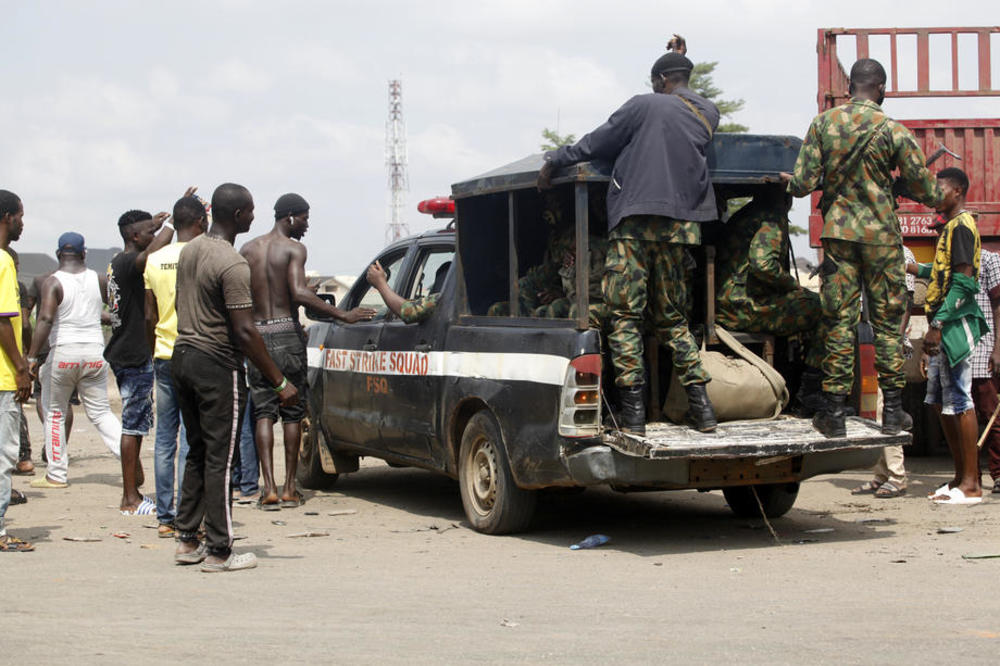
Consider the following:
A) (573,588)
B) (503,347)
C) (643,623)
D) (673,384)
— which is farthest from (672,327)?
(643,623)

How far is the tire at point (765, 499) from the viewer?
8031mm

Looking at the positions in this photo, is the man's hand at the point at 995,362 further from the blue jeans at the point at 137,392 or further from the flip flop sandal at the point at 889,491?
the blue jeans at the point at 137,392

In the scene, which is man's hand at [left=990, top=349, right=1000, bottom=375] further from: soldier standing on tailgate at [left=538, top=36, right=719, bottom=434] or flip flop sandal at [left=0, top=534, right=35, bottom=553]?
flip flop sandal at [left=0, top=534, right=35, bottom=553]

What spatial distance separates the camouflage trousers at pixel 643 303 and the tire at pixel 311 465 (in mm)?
3430

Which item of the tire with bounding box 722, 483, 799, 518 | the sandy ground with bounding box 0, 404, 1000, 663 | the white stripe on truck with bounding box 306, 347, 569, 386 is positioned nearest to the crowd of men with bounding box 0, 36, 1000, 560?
the white stripe on truck with bounding box 306, 347, 569, 386

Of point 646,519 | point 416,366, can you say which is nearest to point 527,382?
point 416,366

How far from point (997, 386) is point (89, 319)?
674 cm

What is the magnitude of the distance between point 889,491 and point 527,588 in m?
3.99

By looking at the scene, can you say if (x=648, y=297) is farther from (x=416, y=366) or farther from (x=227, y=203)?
(x=227, y=203)

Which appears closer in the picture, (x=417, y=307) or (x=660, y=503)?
(x=417, y=307)

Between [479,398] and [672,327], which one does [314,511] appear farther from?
[672,327]

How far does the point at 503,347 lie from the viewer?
7371 millimetres

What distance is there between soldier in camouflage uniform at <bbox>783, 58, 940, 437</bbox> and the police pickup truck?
26cm

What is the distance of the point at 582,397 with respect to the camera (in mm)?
6730
